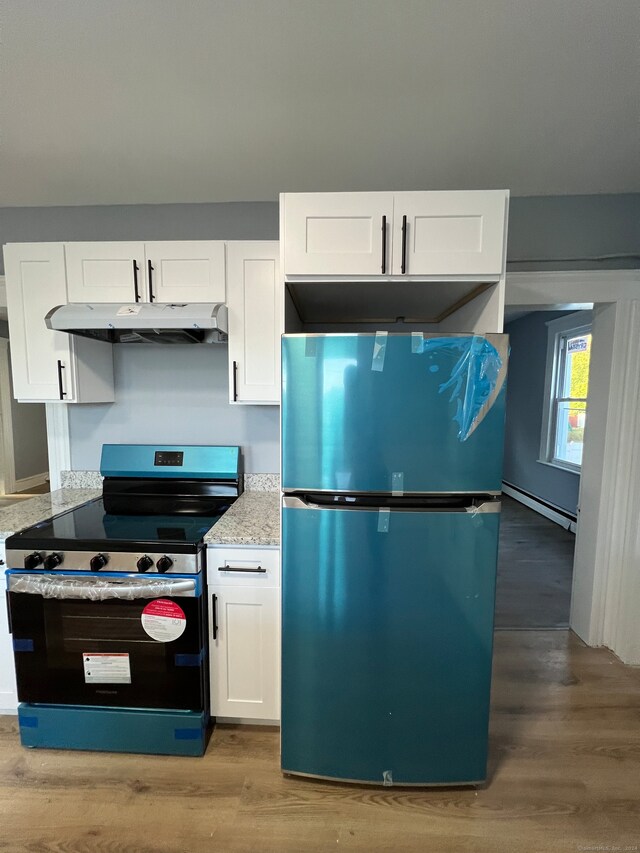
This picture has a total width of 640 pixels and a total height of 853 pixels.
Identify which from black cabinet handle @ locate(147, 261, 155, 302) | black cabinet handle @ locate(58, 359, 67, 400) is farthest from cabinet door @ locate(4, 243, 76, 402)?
black cabinet handle @ locate(147, 261, 155, 302)

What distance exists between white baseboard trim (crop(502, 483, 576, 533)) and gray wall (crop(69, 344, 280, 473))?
3815mm

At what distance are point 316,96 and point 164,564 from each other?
196 cm

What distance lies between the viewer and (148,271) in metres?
1.89

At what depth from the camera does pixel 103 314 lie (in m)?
1.75

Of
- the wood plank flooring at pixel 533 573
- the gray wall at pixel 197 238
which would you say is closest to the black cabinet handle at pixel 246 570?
the gray wall at pixel 197 238

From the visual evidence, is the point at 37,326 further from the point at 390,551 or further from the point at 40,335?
the point at 390,551

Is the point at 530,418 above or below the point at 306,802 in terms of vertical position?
above

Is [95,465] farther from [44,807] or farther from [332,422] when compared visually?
[332,422]

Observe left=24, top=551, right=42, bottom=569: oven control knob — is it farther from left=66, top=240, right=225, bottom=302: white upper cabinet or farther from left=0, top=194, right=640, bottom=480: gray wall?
left=66, top=240, right=225, bottom=302: white upper cabinet

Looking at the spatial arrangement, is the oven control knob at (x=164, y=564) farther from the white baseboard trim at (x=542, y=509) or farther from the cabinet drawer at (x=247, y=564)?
the white baseboard trim at (x=542, y=509)

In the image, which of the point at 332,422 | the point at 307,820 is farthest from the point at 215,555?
the point at 307,820

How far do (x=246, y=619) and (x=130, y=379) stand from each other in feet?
5.15

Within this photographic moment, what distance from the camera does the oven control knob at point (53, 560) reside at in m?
1.57

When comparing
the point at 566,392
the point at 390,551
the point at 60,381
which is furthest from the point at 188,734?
the point at 566,392
